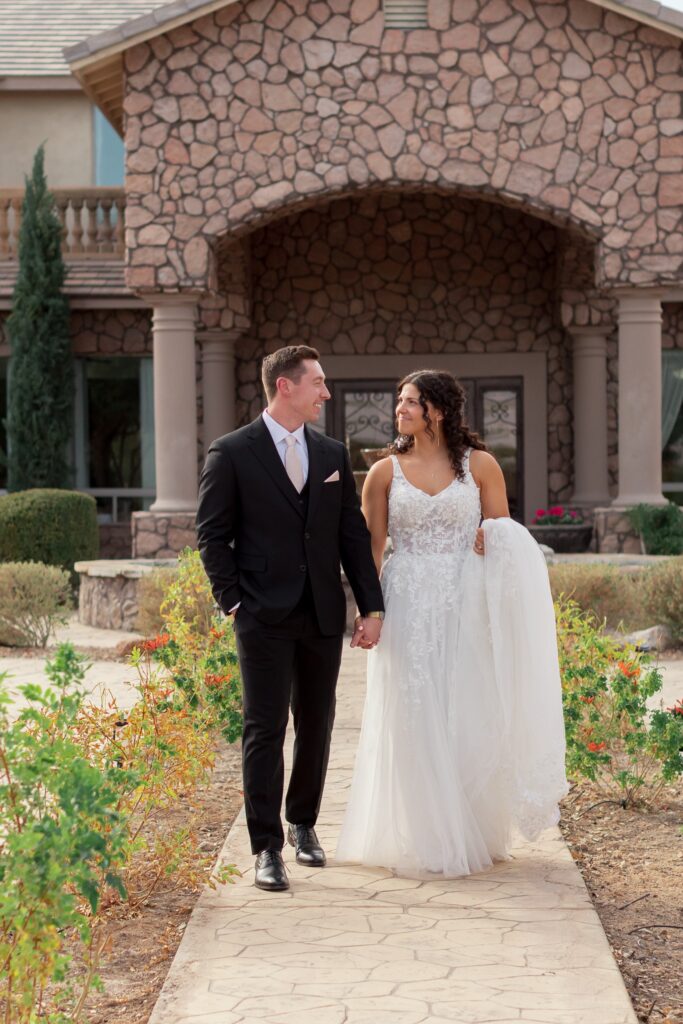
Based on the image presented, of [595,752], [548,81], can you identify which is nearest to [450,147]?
[548,81]

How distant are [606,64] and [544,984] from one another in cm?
1171

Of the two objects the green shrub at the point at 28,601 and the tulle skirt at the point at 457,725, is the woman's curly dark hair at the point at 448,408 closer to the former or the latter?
the tulle skirt at the point at 457,725

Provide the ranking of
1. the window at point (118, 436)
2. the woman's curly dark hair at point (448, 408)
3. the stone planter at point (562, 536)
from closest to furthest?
the woman's curly dark hair at point (448, 408) → the stone planter at point (562, 536) → the window at point (118, 436)

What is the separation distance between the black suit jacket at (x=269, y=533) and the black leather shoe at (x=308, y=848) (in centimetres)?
76

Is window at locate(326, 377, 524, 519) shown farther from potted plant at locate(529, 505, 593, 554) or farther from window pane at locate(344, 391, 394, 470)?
potted plant at locate(529, 505, 593, 554)

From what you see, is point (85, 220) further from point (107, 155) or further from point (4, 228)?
point (107, 155)

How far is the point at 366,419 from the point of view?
18.3 metres

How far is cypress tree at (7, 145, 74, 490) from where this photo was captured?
1725 cm

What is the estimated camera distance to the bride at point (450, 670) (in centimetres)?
514

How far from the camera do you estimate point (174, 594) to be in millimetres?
7777

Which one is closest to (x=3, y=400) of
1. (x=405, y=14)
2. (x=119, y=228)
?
(x=119, y=228)

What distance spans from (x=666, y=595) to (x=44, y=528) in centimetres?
660

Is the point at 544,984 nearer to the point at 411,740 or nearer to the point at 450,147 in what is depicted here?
the point at 411,740

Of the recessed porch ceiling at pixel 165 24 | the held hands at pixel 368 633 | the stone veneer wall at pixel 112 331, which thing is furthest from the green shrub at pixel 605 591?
the stone veneer wall at pixel 112 331
